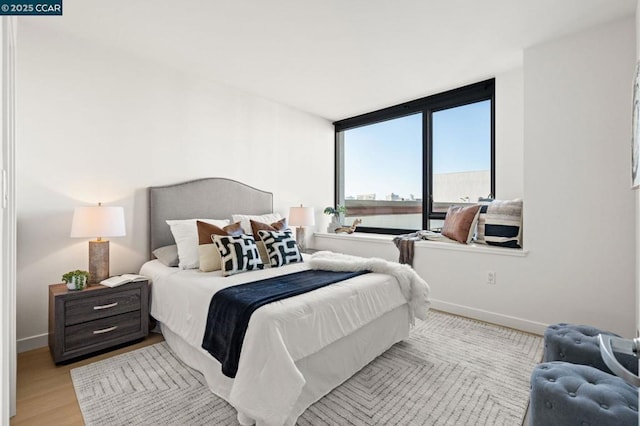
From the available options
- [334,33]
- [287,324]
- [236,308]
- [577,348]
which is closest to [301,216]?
[334,33]

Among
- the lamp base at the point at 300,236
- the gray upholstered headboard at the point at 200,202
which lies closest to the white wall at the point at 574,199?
the lamp base at the point at 300,236

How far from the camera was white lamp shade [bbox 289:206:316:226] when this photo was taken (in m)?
4.23

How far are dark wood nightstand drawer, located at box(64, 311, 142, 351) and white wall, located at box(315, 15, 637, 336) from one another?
3195 mm

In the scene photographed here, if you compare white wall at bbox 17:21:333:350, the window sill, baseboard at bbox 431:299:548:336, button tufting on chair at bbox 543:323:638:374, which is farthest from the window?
button tufting on chair at bbox 543:323:638:374

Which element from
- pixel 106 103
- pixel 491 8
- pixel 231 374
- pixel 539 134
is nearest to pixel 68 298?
pixel 231 374

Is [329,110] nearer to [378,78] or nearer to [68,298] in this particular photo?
[378,78]

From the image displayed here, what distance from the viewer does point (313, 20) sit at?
2471 millimetres

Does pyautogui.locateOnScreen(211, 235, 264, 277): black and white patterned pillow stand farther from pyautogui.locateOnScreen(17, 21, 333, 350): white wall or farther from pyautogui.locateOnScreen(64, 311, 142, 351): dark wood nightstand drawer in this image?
pyautogui.locateOnScreen(17, 21, 333, 350): white wall

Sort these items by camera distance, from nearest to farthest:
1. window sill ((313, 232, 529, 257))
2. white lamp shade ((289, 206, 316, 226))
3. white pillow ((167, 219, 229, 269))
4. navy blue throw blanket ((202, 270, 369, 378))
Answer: navy blue throw blanket ((202, 270, 369, 378)), white pillow ((167, 219, 229, 269)), window sill ((313, 232, 529, 257)), white lamp shade ((289, 206, 316, 226))

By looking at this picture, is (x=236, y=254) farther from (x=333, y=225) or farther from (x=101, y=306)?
(x=333, y=225)

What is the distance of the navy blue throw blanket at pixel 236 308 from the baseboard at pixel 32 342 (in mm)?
1680

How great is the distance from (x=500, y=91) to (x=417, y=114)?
1.10 m

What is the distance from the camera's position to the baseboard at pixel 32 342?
246 centimetres

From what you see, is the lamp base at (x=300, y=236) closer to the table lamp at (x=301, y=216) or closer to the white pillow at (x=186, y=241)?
the table lamp at (x=301, y=216)
